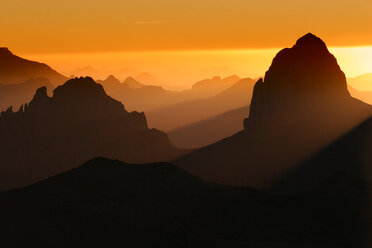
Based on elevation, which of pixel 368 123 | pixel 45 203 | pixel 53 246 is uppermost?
pixel 368 123

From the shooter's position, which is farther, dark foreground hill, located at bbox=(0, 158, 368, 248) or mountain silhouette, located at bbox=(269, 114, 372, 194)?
mountain silhouette, located at bbox=(269, 114, 372, 194)

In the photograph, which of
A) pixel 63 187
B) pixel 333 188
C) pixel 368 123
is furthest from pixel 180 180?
pixel 368 123

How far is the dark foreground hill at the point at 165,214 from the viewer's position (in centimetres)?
9288

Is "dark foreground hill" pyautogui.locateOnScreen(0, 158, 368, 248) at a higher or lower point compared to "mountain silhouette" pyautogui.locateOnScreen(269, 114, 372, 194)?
lower

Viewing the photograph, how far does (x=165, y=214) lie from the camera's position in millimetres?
102125

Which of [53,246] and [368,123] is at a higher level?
[368,123]

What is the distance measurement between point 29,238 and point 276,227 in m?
40.1

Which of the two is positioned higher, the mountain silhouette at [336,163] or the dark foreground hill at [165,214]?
the mountain silhouette at [336,163]

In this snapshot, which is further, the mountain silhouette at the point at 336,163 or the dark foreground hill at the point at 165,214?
the mountain silhouette at the point at 336,163

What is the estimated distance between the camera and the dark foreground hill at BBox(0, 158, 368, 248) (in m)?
92.9

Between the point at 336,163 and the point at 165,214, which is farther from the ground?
the point at 336,163

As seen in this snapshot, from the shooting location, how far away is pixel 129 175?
397ft

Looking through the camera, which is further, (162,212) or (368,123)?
(368,123)

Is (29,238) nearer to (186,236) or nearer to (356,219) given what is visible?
(186,236)
